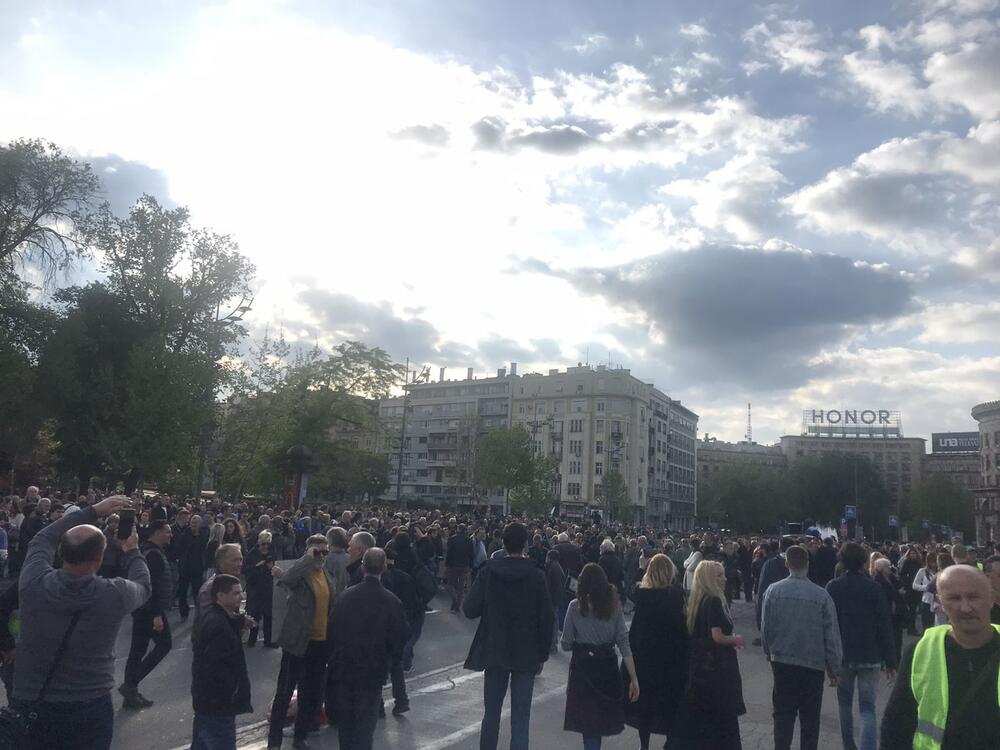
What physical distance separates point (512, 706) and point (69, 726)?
10.9 feet

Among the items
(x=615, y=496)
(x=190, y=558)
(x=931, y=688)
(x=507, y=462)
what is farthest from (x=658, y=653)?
(x=615, y=496)

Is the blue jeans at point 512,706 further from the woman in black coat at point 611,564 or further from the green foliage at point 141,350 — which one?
the green foliage at point 141,350

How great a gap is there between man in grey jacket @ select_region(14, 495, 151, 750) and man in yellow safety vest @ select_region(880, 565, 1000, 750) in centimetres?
369

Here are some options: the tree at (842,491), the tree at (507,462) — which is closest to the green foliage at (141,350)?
the tree at (507,462)

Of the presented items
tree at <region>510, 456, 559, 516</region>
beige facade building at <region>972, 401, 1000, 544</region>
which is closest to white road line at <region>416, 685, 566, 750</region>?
tree at <region>510, 456, 559, 516</region>

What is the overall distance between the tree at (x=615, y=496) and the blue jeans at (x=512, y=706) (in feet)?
256

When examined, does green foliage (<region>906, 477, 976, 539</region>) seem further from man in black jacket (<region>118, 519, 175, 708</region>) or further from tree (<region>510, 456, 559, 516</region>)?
man in black jacket (<region>118, 519, 175, 708</region>)

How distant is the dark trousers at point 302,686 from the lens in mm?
7102

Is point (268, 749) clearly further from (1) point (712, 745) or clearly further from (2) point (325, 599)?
(1) point (712, 745)

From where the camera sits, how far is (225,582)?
555 centimetres

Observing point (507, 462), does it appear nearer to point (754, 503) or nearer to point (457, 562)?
point (754, 503)

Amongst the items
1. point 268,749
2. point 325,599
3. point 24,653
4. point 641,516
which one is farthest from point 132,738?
point 641,516

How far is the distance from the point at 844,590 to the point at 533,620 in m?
3.30

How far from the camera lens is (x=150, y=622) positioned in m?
8.31
